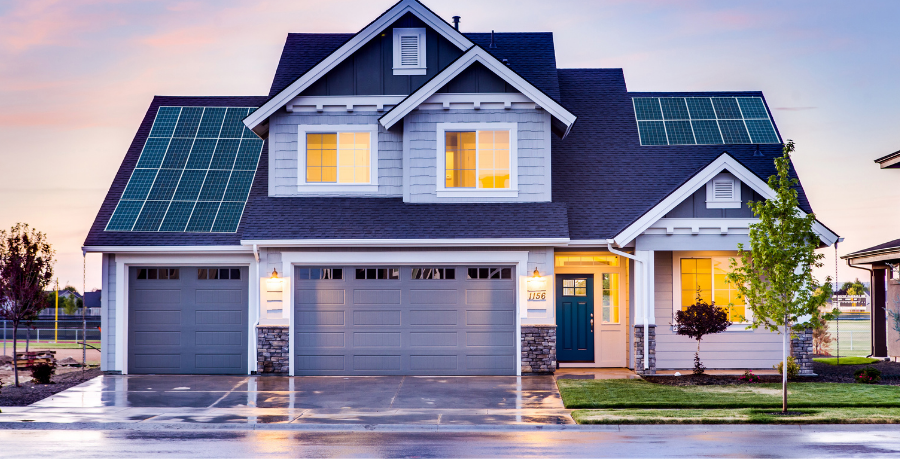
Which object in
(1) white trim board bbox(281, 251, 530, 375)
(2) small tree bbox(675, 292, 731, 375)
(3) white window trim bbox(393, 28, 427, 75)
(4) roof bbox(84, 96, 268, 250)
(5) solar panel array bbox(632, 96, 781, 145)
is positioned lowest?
(2) small tree bbox(675, 292, 731, 375)

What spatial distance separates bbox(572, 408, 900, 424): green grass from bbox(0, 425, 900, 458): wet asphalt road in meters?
0.23

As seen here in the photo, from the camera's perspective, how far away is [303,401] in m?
14.9

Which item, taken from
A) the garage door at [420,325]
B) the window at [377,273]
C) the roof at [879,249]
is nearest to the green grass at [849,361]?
the roof at [879,249]

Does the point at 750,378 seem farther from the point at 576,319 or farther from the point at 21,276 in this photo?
the point at 21,276

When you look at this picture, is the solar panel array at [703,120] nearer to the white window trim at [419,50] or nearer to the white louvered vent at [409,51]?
the white window trim at [419,50]

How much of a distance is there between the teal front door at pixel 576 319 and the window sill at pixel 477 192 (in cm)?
262

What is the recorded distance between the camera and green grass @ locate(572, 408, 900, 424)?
493 inches

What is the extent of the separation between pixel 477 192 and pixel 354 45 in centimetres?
454

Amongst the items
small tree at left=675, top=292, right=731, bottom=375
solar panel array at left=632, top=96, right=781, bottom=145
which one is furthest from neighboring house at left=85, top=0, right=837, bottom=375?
solar panel array at left=632, top=96, right=781, bottom=145

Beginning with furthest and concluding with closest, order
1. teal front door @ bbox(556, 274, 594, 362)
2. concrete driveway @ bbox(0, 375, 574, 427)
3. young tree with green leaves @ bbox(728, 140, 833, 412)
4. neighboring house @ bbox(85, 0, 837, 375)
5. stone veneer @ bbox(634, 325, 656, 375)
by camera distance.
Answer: teal front door @ bbox(556, 274, 594, 362) < neighboring house @ bbox(85, 0, 837, 375) < stone veneer @ bbox(634, 325, 656, 375) < young tree with green leaves @ bbox(728, 140, 833, 412) < concrete driveway @ bbox(0, 375, 574, 427)

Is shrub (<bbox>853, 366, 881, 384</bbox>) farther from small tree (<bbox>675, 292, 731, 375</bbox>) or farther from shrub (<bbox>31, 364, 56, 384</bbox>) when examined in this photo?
shrub (<bbox>31, 364, 56, 384</bbox>)

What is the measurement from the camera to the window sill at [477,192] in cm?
1870

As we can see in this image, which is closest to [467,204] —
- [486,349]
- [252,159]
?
[486,349]

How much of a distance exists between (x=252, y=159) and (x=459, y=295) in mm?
6735
